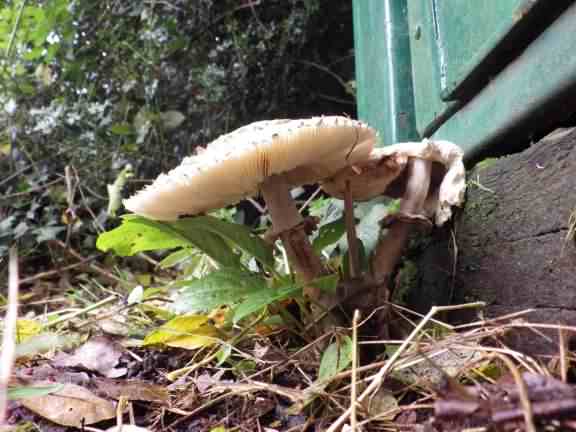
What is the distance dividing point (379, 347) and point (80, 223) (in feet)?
8.27

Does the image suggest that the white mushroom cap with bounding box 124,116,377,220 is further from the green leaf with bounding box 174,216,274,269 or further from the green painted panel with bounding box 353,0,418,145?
the green painted panel with bounding box 353,0,418,145

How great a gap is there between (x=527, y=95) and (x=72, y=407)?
3.76 feet

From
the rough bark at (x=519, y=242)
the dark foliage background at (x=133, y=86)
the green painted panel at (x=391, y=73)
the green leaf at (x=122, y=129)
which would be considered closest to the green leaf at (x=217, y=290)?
the rough bark at (x=519, y=242)

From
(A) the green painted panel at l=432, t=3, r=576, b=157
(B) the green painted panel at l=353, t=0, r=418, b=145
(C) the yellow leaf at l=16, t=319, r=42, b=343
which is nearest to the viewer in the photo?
(A) the green painted panel at l=432, t=3, r=576, b=157

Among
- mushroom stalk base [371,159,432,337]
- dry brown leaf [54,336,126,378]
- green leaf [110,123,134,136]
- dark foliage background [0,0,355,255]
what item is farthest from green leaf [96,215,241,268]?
green leaf [110,123,134,136]

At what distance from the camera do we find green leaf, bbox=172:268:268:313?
1115mm

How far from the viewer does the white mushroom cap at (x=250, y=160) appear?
100 cm

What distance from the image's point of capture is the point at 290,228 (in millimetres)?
1231

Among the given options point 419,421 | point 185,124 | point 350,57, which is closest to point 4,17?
point 185,124

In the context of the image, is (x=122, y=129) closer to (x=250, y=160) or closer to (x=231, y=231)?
(x=231, y=231)

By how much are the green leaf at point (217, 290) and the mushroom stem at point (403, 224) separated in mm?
316

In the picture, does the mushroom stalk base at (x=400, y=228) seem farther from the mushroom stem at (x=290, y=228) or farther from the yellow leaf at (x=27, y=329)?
the yellow leaf at (x=27, y=329)

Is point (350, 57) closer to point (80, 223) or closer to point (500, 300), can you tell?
point (80, 223)

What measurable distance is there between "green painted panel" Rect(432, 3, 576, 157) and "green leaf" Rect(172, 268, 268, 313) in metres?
0.71
